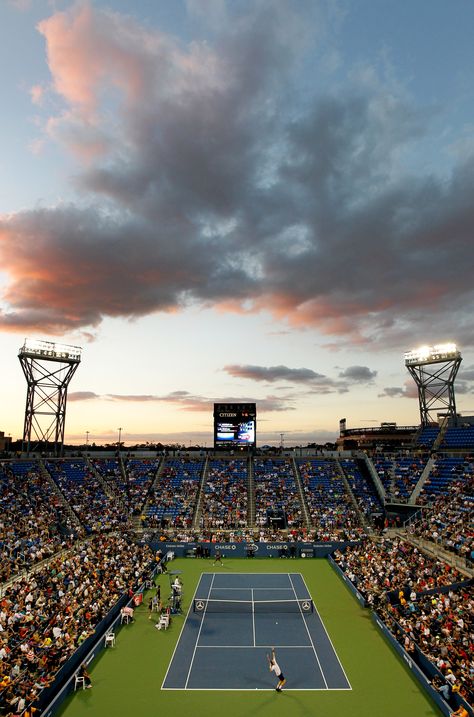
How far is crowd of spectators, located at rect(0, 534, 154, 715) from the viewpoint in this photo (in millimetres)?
19033

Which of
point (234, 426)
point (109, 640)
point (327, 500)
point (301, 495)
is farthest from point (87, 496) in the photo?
point (109, 640)

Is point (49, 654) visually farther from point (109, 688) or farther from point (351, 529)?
point (351, 529)

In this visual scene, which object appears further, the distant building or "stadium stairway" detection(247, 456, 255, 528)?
the distant building

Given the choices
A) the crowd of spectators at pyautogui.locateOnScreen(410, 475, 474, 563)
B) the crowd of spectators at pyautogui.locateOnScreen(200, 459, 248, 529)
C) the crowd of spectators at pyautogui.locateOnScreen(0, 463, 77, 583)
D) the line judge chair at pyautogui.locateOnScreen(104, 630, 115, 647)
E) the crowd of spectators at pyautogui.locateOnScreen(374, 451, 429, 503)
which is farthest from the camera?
the crowd of spectators at pyautogui.locateOnScreen(374, 451, 429, 503)

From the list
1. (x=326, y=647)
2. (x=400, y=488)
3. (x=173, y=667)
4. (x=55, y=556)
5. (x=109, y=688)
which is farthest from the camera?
(x=400, y=488)

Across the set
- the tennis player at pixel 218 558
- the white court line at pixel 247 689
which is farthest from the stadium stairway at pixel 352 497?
the white court line at pixel 247 689

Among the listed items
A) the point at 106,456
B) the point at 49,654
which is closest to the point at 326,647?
the point at 49,654

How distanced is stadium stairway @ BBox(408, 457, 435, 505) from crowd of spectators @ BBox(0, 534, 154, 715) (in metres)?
29.4

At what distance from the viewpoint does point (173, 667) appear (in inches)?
863

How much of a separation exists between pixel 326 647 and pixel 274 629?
3.58 metres

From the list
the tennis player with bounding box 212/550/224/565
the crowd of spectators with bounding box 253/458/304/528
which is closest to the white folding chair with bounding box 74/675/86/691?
the tennis player with bounding box 212/550/224/565

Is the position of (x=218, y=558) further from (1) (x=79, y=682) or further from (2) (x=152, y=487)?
(1) (x=79, y=682)

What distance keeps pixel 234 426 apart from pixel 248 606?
30.5 m

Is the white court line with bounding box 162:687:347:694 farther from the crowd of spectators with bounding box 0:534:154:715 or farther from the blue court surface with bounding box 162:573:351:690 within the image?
the crowd of spectators with bounding box 0:534:154:715
